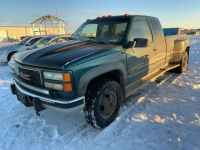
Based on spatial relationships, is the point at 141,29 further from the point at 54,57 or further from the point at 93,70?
the point at 54,57

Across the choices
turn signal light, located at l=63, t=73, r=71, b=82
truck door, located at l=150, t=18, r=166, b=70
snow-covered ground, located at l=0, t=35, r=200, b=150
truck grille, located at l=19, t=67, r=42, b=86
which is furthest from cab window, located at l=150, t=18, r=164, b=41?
truck grille, located at l=19, t=67, r=42, b=86

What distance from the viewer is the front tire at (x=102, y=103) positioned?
2.45m

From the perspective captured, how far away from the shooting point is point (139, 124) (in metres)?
2.80

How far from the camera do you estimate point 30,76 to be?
8.04 feet

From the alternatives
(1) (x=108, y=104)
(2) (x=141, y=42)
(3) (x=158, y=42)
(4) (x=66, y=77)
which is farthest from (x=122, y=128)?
(3) (x=158, y=42)

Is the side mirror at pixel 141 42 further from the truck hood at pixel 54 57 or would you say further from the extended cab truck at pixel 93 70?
the truck hood at pixel 54 57

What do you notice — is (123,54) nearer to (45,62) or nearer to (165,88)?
(45,62)

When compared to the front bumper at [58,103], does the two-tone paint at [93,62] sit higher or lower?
higher

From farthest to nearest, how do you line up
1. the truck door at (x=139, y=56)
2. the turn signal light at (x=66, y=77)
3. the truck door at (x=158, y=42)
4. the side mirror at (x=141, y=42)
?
the truck door at (x=158, y=42) < the truck door at (x=139, y=56) < the side mirror at (x=141, y=42) < the turn signal light at (x=66, y=77)

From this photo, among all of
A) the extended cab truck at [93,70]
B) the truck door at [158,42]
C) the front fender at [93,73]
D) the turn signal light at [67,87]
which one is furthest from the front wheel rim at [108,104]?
the truck door at [158,42]

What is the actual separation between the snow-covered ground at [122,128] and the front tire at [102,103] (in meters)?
0.18

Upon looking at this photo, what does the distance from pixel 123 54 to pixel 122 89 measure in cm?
71

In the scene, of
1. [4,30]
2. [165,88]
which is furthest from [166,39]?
[4,30]

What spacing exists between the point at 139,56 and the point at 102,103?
1344 mm
